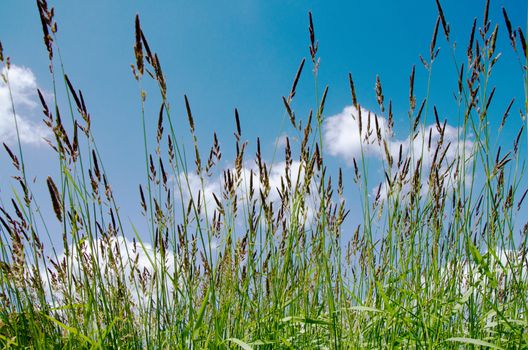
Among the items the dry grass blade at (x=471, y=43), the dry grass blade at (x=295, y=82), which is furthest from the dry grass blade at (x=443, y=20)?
the dry grass blade at (x=295, y=82)

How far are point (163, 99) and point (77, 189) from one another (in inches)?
17.5

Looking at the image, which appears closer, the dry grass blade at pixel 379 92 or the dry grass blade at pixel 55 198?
the dry grass blade at pixel 55 198

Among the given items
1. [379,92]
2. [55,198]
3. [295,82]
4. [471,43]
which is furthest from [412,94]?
[55,198]

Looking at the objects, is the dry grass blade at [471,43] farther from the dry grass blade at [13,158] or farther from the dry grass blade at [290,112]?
the dry grass blade at [13,158]

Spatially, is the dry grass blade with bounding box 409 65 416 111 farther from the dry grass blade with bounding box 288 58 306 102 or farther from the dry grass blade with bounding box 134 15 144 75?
the dry grass blade with bounding box 134 15 144 75

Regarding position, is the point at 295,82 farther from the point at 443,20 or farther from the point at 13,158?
the point at 13,158

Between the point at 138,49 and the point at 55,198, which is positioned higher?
the point at 138,49

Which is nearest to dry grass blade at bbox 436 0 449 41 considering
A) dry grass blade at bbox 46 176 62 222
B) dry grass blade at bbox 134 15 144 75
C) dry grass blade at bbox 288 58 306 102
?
dry grass blade at bbox 288 58 306 102

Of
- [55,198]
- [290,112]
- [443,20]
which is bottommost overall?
[55,198]

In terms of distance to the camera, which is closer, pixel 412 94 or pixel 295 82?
pixel 295 82

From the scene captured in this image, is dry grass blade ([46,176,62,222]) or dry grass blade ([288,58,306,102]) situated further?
dry grass blade ([288,58,306,102])

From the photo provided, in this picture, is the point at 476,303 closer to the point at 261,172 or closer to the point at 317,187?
the point at 317,187

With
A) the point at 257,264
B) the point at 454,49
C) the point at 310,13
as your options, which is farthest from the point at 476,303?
the point at 310,13

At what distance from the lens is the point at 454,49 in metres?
2.02
